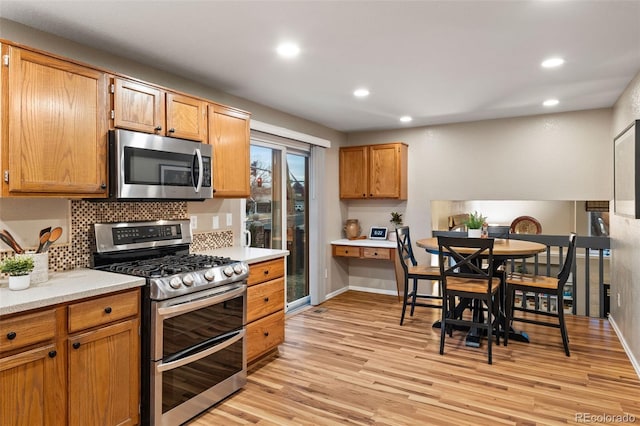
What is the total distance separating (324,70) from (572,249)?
265cm

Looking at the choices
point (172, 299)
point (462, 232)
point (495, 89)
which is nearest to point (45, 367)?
point (172, 299)

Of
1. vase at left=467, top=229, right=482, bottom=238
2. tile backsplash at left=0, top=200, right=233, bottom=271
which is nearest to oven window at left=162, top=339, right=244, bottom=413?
tile backsplash at left=0, top=200, right=233, bottom=271

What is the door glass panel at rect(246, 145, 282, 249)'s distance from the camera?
4.19 m

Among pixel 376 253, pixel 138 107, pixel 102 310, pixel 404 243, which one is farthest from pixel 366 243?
pixel 102 310

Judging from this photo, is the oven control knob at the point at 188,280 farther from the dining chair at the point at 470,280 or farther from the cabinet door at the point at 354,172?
the cabinet door at the point at 354,172

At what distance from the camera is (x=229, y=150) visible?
3227 mm

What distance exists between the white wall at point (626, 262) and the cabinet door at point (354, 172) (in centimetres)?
285

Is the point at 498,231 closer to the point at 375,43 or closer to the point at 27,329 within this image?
the point at 375,43

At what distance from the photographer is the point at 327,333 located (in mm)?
3926

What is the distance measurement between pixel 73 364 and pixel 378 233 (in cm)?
426

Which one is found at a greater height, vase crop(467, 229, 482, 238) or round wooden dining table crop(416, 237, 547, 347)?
vase crop(467, 229, 482, 238)

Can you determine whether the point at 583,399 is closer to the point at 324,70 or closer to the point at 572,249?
the point at 572,249

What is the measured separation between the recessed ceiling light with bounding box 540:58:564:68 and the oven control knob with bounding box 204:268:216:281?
2.81m

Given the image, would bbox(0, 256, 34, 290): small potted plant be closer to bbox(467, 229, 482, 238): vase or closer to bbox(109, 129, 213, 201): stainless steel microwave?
bbox(109, 129, 213, 201): stainless steel microwave
